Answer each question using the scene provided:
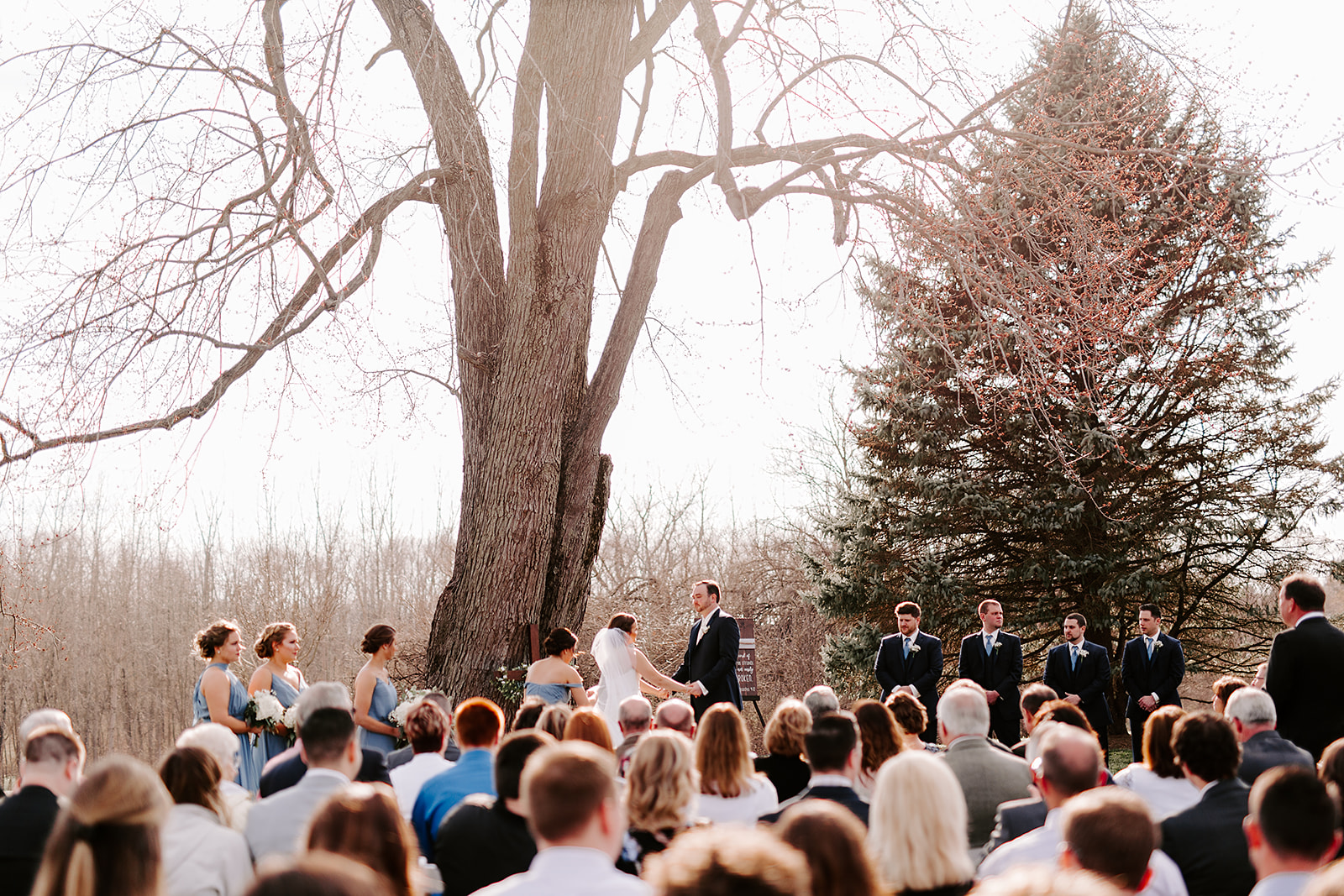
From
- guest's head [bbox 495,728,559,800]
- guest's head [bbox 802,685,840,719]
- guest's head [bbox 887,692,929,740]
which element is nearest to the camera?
guest's head [bbox 495,728,559,800]

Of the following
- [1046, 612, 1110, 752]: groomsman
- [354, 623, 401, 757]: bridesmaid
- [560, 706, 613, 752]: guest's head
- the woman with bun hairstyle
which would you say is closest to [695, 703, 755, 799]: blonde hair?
[560, 706, 613, 752]: guest's head

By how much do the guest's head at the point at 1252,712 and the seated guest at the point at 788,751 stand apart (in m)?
2.25

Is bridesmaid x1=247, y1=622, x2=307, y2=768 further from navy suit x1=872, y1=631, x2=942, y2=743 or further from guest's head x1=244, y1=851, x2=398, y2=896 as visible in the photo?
guest's head x1=244, y1=851, x2=398, y2=896

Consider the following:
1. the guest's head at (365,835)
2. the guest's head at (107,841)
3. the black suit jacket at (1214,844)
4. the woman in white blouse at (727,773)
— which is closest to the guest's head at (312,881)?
the guest's head at (365,835)

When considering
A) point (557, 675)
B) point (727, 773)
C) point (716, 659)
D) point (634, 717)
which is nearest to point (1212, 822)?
point (727, 773)

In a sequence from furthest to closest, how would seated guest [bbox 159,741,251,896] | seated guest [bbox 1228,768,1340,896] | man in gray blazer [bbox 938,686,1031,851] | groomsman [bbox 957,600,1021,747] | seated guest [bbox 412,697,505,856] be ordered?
groomsman [bbox 957,600,1021,747] < man in gray blazer [bbox 938,686,1031,851] < seated guest [bbox 412,697,505,856] < seated guest [bbox 159,741,251,896] < seated guest [bbox 1228,768,1340,896]

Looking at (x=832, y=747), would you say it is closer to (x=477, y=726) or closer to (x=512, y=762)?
(x=512, y=762)

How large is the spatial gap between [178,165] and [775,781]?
19.9ft

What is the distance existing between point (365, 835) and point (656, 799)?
1.60 meters

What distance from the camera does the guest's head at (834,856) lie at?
2.35 meters

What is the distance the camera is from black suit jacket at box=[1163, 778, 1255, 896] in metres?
3.96

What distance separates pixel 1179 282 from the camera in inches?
663

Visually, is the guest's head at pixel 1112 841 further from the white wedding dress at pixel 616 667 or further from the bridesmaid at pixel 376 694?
the white wedding dress at pixel 616 667

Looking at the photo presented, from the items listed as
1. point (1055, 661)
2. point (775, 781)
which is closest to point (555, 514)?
point (775, 781)
